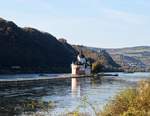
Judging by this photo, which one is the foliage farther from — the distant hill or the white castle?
the white castle

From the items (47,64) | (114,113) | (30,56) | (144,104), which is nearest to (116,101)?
(114,113)

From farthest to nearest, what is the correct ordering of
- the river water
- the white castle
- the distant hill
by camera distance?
the distant hill → the white castle → the river water

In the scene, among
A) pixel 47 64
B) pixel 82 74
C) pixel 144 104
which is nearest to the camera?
pixel 144 104

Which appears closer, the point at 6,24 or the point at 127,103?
the point at 127,103

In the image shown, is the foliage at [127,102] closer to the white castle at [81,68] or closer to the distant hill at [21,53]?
the distant hill at [21,53]

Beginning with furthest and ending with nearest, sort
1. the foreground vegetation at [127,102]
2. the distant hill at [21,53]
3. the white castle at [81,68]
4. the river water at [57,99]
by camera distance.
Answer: the distant hill at [21,53], the white castle at [81,68], the river water at [57,99], the foreground vegetation at [127,102]

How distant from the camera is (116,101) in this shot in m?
19.1

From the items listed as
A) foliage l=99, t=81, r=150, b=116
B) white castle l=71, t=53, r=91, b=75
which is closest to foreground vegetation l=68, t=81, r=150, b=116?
foliage l=99, t=81, r=150, b=116

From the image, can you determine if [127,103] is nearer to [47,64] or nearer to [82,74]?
[82,74]

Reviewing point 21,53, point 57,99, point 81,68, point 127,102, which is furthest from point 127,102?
point 21,53

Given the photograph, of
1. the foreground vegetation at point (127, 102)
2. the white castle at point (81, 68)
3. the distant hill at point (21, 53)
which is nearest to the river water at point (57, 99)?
the foreground vegetation at point (127, 102)

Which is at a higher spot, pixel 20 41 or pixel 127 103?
pixel 20 41

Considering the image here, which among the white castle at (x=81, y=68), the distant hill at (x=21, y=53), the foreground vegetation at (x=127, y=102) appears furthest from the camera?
the distant hill at (x=21, y=53)

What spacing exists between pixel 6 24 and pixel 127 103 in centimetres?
16801
